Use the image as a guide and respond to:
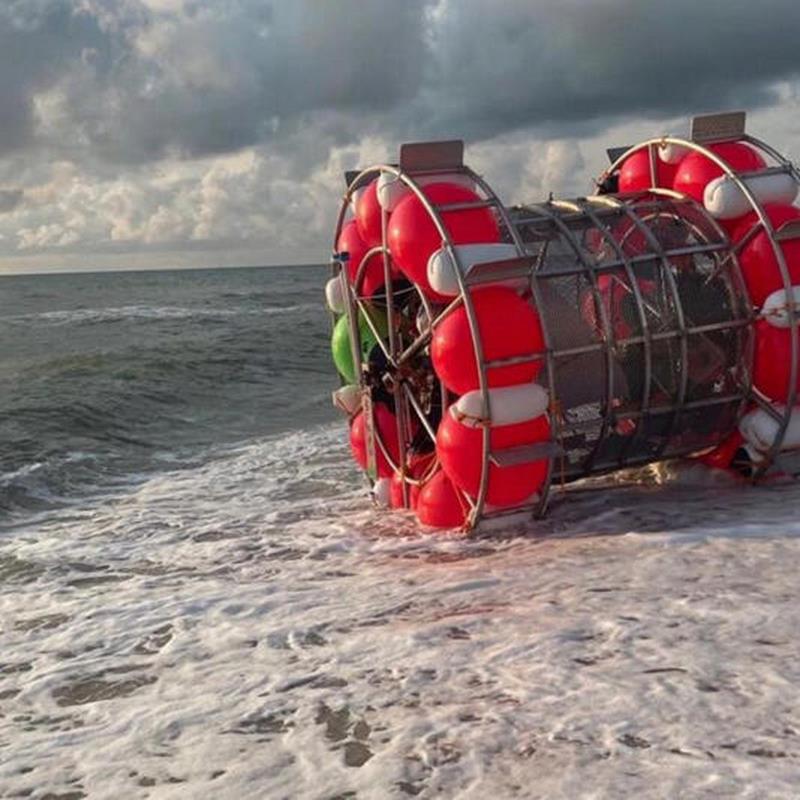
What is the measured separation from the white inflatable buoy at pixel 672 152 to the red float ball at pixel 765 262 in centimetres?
109

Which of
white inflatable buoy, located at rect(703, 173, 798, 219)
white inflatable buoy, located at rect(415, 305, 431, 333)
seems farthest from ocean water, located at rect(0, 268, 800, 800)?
white inflatable buoy, located at rect(703, 173, 798, 219)

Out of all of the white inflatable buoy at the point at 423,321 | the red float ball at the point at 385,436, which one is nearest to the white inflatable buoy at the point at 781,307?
the white inflatable buoy at the point at 423,321

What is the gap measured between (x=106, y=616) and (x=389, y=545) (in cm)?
225

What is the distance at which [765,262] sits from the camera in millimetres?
7699

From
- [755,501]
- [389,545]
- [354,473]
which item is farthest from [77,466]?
[755,501]

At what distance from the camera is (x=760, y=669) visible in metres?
4.44

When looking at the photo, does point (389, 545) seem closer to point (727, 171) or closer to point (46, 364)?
point (727, 171)

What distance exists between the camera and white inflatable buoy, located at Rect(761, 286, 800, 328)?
7.46 m

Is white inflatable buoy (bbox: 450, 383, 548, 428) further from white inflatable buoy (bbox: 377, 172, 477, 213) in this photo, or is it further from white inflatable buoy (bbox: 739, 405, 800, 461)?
white inflatable buoy (bbox: 739, 405, 800, 461)

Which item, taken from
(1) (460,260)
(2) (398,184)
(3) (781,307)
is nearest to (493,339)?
(1) (460,260)

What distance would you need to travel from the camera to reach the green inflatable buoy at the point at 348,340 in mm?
8977

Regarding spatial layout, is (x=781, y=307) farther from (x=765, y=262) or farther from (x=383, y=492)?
(x=383, y=492)

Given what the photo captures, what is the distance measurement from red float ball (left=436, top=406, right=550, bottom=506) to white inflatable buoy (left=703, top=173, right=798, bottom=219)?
2.53m

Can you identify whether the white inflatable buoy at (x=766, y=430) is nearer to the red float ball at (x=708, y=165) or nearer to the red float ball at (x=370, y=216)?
the red float ball at (x=708, y=165)
